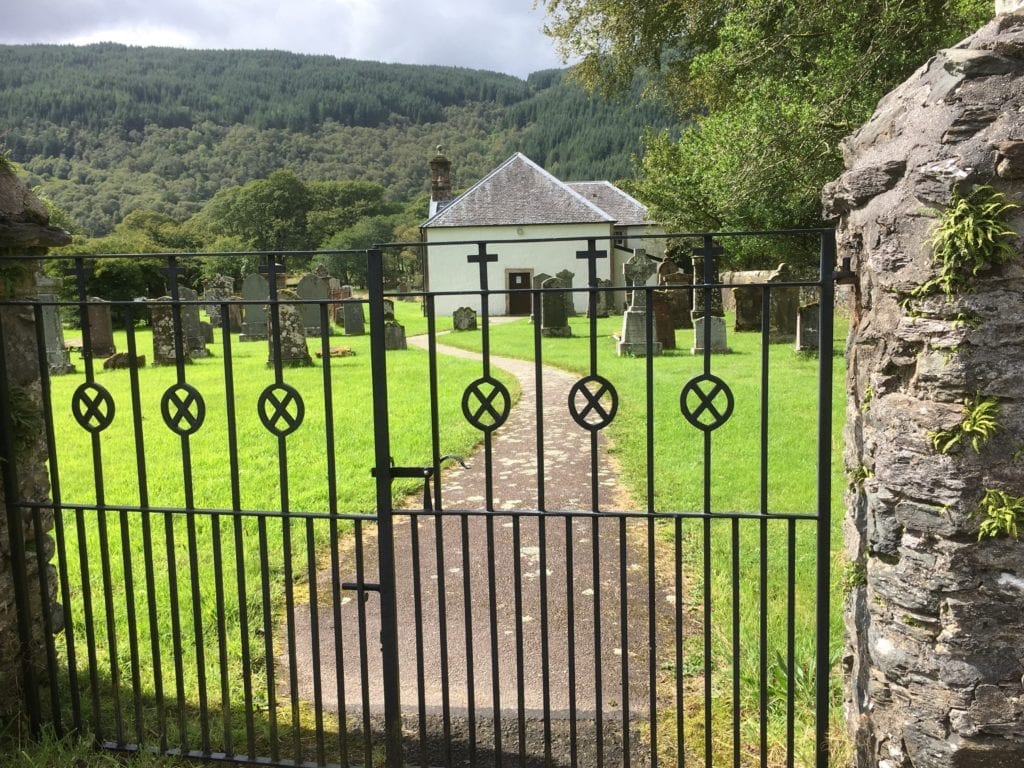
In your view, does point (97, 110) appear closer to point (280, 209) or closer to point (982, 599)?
point (280, 209)

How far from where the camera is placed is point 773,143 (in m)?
14.6

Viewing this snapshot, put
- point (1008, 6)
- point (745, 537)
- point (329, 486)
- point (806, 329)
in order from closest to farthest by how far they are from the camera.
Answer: point (1008, 6) → point (329, 486) → point (745, 537) → point (806, 329)

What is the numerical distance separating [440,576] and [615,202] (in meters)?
38.0

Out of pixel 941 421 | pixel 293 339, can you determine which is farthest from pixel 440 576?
pixel 293 339

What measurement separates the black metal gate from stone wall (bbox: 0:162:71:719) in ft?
0.15

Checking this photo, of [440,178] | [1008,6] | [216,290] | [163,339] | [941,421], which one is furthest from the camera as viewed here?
[440,178]

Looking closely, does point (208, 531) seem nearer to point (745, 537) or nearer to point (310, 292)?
point (745, 537)

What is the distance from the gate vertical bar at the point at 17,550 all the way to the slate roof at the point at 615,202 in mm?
34351

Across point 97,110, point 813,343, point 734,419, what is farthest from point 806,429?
point 97,110

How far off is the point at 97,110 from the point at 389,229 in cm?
6612

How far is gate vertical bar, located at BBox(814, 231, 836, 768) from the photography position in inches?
114

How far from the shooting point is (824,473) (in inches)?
119

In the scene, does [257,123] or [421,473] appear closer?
[421,473]

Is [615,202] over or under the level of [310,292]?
over
